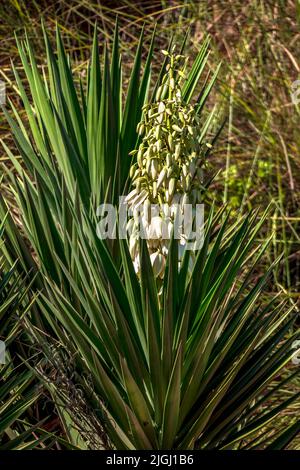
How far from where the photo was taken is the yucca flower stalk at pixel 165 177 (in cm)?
153

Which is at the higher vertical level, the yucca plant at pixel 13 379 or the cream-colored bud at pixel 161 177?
the cream-colored bud at pixel 161 177

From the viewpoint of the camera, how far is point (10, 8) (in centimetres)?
410

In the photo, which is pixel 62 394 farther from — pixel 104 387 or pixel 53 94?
pixel 53 94

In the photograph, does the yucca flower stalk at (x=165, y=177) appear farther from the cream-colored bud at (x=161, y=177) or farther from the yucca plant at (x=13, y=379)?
the yucca plant at (x=13, y=379)

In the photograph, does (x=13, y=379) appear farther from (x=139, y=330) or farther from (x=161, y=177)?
(x=161, y=177)

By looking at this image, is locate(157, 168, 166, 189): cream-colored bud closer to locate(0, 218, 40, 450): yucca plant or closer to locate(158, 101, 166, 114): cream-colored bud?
locate(158, 101, 166, 114): cream-colored bud

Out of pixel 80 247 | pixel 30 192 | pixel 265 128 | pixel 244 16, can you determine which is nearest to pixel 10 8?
pixel 244 16

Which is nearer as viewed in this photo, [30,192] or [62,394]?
[62,394]

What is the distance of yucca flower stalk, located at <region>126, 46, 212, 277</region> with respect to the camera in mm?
1532

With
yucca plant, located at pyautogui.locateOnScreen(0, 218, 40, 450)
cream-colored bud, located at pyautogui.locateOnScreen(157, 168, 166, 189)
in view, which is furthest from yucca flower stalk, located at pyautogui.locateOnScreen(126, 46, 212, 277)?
yucca plant, located at pyautogui.locateOnScreen(0, 218, 40, 450)

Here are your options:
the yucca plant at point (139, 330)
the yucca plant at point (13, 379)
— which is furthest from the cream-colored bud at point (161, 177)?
the yucca plant at point (13, 379)

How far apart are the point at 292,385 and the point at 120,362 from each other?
1.58 meters

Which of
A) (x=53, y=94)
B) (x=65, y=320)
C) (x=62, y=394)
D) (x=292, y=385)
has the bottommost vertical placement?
(x=292, y=385)

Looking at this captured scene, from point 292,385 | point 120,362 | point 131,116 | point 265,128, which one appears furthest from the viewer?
point 265,128
